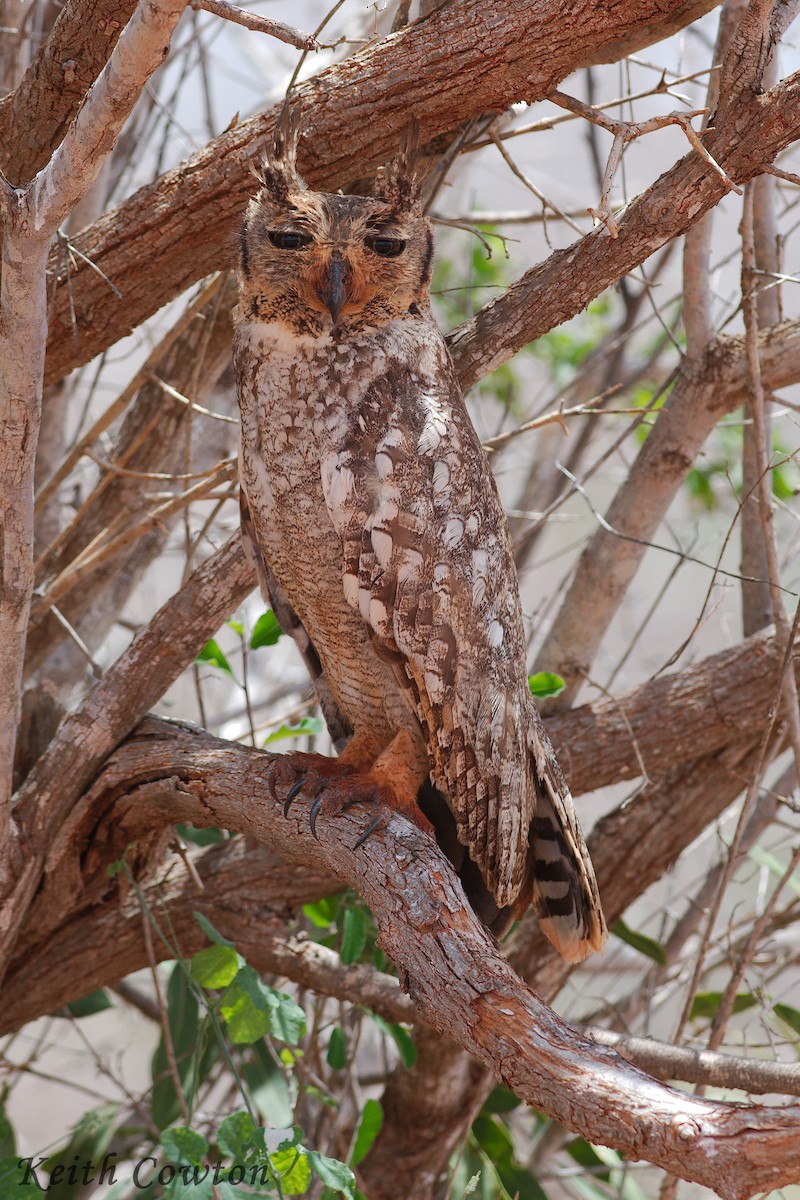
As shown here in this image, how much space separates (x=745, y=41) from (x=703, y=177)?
221 mm

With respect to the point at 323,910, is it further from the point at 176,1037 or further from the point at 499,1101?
the point at 499,1101

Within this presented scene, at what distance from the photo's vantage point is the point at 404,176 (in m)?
2.05

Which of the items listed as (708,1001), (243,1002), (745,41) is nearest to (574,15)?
(745,41)

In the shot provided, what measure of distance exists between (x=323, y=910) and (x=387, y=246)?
1670 millimetres

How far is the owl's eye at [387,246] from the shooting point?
6.53 ft

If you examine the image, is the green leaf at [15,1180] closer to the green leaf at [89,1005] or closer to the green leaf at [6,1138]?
the green leaf at [6,1138]

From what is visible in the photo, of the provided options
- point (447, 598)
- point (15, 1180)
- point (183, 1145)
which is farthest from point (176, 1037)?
point (447, 598)

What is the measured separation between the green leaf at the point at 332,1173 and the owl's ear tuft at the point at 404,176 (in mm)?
1716

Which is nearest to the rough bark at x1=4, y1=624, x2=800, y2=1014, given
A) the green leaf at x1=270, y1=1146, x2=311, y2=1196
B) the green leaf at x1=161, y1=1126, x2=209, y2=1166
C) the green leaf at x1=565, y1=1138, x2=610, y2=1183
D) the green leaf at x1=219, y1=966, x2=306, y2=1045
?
the green leaf at x1=219, y1=966, x2=306, y2=1045

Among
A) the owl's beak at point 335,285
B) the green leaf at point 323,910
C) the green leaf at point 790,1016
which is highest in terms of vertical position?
the owl's beak at point 335,285

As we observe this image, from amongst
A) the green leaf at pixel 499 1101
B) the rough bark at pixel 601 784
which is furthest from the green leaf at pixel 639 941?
the green leaf at pixel 499 1101

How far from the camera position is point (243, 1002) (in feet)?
6.81

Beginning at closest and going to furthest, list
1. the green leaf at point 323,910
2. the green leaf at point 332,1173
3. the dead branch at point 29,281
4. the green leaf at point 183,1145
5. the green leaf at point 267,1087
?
the dead branch at point 29,281, the green leaf at point 332,1173, the green leaf at point 183,1145, the green leaf at point 267,1087, the green leaf at point 323,910

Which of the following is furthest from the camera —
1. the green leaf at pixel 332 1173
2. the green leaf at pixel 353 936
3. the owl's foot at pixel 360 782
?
the green leaf at pixel 353 936
